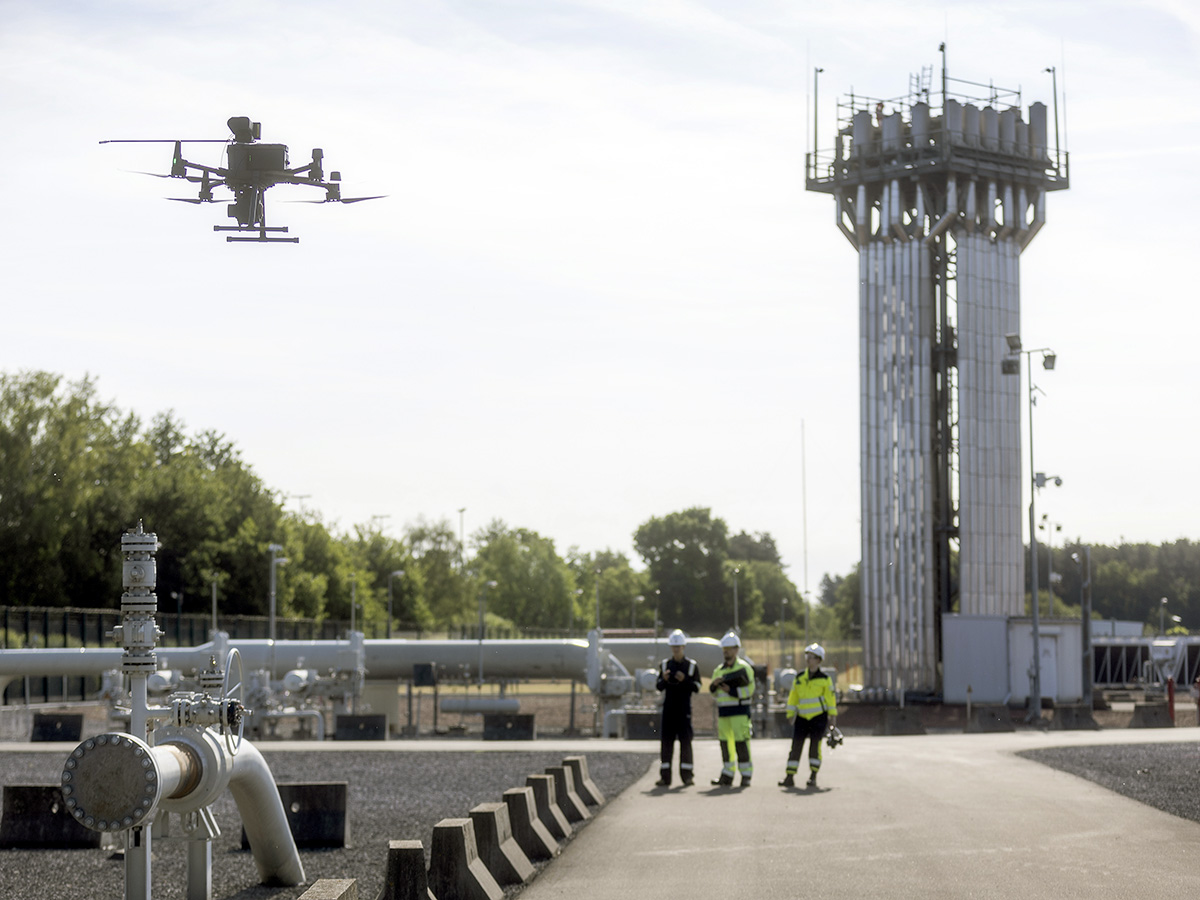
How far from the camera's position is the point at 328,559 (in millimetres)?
112938

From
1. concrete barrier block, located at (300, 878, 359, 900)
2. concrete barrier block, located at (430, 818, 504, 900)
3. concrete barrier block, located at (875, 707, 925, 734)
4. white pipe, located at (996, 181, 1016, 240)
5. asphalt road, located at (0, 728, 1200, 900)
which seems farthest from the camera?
white pipe, located at (996, 181, 1016, 240)

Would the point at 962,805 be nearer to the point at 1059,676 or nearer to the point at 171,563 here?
the point at 1059,676

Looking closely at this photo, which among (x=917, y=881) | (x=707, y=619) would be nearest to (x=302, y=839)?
(x=917, y=881)

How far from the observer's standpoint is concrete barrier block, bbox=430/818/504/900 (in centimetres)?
1007

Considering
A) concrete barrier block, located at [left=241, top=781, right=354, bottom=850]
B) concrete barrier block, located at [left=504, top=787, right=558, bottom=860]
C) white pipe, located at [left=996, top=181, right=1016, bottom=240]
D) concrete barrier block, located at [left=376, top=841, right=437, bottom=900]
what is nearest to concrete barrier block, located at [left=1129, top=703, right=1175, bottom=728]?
concrete barrier block, located at [left=241, top=781, right=354, bottom=850]

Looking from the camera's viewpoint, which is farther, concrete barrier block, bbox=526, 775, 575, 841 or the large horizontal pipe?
the large horizontal pipe

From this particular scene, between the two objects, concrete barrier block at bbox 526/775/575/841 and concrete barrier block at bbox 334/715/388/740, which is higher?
concrete barrier block at bbox 526/775/575/841

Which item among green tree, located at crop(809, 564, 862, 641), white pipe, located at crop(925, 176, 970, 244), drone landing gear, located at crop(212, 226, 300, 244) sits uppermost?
white pipe, located at crop(925, 176, 970, 244)

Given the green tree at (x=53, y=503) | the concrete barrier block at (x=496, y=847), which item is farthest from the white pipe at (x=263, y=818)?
the green tree at (x=53, y=503)

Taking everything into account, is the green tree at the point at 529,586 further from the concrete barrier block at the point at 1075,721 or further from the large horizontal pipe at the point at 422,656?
the concrete barrier block at the point at 1075,721

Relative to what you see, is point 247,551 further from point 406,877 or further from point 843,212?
point 406,877

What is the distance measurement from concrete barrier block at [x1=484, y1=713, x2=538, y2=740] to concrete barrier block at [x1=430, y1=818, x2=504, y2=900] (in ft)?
78.2

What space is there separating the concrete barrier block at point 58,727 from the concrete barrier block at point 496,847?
2575cm

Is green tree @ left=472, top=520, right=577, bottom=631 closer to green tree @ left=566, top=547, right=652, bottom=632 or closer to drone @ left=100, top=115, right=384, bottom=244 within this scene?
green tree @ left=566, top=547, right=652, bottom=632
